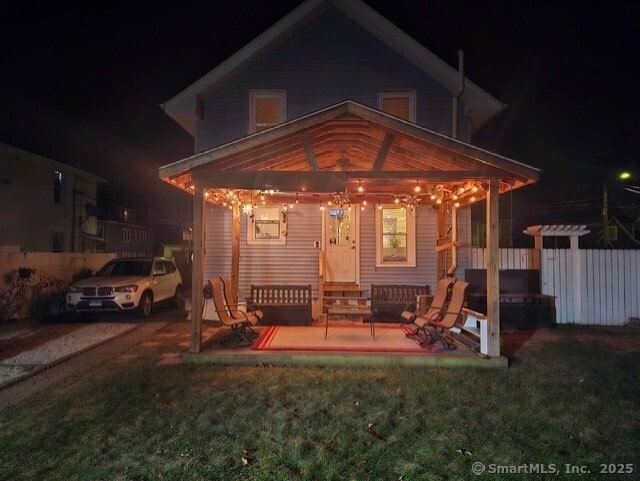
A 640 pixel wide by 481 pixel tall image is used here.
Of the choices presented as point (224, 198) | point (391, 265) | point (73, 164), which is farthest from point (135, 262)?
point (73, 164)

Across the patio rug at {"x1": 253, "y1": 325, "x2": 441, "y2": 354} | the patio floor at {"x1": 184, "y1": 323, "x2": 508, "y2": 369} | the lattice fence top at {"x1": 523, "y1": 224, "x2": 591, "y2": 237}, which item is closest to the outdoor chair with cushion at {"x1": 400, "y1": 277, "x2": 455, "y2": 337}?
the patio rug at {"x1": 253, "y1": 325, "x2": 441, "y2": 354}

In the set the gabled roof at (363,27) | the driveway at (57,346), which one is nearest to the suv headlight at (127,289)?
the driveway at (57,346)

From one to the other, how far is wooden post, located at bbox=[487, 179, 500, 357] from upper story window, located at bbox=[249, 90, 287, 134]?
20.5ft

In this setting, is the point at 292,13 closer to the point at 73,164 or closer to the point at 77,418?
the point at 77,418

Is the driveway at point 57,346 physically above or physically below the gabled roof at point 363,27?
below

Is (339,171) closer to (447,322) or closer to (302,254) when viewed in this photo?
(447,322)

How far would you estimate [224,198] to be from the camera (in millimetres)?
8328

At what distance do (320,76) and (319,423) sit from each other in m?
8.93

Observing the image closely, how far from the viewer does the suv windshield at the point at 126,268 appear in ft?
36.9

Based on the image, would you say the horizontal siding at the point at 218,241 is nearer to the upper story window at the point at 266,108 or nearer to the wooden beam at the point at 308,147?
the upper story window at the point at 266,108

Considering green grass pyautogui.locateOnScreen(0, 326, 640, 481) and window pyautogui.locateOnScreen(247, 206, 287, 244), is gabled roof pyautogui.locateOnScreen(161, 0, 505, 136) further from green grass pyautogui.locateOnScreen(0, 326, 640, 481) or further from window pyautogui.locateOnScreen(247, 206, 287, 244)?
green grass pyautogui.locateOnScreen(0, 326, 640, 481)

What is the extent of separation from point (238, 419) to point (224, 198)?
5.26 m

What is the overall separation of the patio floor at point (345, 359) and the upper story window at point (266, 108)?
632cm

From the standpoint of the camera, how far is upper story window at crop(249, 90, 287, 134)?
1023 cm
